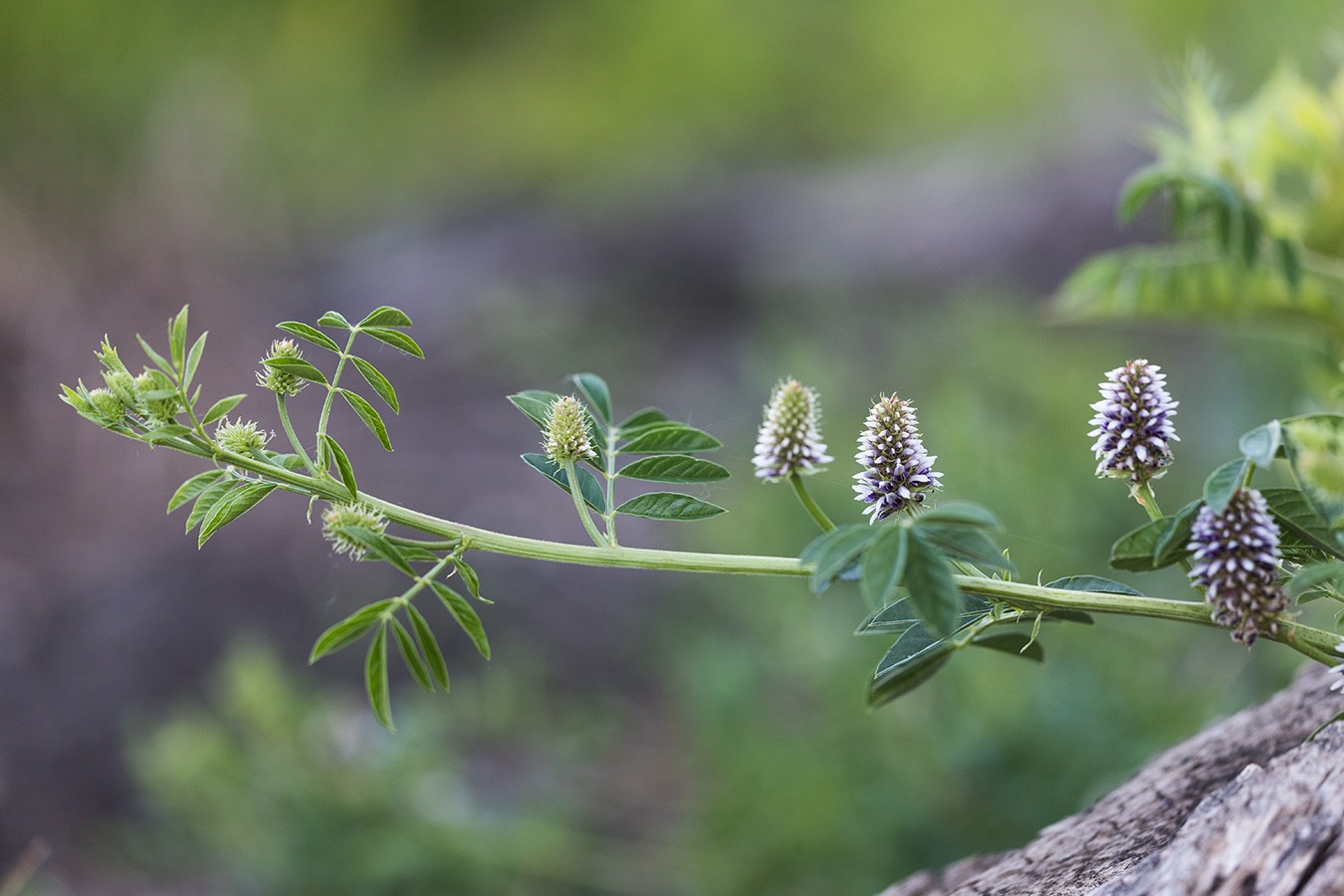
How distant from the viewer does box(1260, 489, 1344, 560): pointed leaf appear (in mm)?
476

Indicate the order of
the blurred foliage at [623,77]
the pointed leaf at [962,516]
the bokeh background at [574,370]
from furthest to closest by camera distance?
the blurred foliage at [623,77] < the bokeh background at [574,370] < the pointed leaf at [962,516]

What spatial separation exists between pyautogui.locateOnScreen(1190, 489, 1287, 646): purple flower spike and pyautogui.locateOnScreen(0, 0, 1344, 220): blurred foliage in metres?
3.35

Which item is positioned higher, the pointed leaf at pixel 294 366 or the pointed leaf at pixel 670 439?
the pointed leaf at pixel 294 366

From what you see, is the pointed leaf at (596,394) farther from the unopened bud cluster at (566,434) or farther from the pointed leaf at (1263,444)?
the pointed leaf at (1263,444)

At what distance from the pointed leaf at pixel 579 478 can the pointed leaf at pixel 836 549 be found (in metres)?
0.13

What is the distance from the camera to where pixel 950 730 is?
119 cm

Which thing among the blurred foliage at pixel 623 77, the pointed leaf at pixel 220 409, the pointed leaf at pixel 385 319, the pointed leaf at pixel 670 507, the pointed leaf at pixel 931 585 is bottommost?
the pointed leaf at pixel 931 585

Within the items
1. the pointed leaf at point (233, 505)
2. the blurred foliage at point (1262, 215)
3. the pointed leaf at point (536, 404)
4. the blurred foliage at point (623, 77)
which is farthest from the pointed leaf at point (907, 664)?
the blurred foliage at point (623, 77)

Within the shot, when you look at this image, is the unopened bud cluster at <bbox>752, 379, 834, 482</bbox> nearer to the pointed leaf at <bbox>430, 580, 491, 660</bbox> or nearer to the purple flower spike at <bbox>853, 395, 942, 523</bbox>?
the purple flower spike at <bbox>853, 395, 942, 523</bbox>

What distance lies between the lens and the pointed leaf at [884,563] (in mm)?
415

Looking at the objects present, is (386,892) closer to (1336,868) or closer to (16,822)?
(16,822)

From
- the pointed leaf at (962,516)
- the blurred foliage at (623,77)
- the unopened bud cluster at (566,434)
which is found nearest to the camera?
the pointed leaf at (962,516)

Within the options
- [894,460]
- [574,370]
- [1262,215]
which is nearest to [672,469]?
[894,460]

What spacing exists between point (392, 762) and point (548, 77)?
11.4 feet
